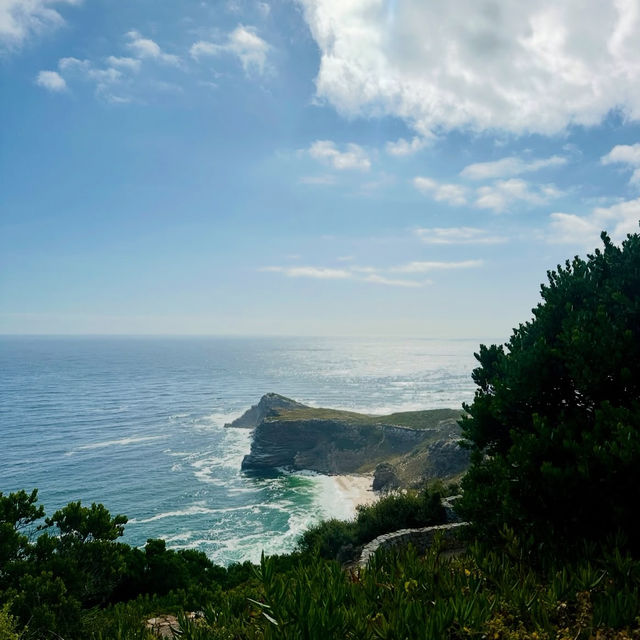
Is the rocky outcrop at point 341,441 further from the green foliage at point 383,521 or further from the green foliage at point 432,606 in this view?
the green foliage at point 432,606

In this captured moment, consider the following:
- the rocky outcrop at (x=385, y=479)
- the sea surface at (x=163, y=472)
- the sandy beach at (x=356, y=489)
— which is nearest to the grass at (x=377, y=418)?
the sea surface at (x=163, y=472)

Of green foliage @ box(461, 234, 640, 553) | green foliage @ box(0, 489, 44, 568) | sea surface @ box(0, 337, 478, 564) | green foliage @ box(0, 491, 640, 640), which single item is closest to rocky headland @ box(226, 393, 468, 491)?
sea surface @ box(0, 337, 478, 564)

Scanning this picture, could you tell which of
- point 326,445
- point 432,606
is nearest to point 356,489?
point 326,445

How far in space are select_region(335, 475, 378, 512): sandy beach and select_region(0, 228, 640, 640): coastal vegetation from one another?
5340 cm

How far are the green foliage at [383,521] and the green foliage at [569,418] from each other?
1208cm

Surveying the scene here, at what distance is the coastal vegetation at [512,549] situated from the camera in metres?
5.91

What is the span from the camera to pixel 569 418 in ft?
40.2

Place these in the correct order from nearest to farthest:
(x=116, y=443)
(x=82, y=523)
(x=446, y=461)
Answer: (x=82, y=523)
(x=446, y=461)
(x=116, y=443)

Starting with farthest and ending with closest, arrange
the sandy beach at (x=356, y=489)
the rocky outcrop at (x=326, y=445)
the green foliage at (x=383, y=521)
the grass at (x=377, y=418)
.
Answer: the grass at (x=377, y=418), the rocky outcrop at (x=326, y=445), the sandy beach at (x=356, y=489), the green foliage at (x=383, y=521)

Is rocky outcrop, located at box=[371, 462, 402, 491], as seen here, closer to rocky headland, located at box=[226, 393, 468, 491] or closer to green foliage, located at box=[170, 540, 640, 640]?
rocky headland, located at box=[226, 393, 468, 491]

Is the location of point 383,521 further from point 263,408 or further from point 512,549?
point 263,408

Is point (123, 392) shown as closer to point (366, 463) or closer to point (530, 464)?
point (366, 463)

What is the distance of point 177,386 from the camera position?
184250mm

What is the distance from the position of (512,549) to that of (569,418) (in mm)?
5251
